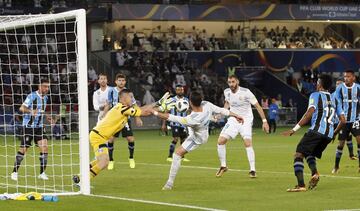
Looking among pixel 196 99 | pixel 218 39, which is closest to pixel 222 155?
pixel 196 99

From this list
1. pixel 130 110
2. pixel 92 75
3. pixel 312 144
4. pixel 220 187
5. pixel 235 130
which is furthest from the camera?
pixel 92 75

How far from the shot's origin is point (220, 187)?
1861 centimetres

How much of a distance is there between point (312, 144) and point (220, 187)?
2.05 metres

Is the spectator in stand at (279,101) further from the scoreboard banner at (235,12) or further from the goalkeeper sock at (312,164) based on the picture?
the goalkeeper sock at (312,164)

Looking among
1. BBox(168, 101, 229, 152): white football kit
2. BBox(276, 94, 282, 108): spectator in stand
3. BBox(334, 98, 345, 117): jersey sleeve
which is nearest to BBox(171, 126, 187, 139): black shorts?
BBox(334, 98, 345, 117): jersey sleeve

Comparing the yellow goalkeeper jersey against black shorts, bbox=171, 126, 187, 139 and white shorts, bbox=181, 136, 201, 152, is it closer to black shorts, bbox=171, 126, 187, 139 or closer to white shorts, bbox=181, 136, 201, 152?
white shorts, bbox=181, 136, 201, 152

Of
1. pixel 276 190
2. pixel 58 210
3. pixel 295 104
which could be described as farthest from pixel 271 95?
pixel 58 210

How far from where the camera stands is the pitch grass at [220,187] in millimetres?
15547

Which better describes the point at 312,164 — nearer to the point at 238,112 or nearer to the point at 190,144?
the point at 190,144

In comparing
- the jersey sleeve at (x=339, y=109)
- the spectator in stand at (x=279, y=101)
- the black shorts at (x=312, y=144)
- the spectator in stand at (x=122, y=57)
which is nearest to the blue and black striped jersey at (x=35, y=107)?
the black shorts at (x=312, y=144)

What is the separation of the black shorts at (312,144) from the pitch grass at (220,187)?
2.42ft

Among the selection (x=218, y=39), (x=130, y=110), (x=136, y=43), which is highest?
(x=218, y=39)

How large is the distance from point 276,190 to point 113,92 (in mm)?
7313

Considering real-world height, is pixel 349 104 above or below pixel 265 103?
above
